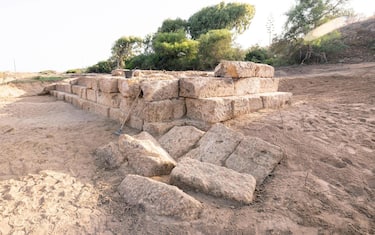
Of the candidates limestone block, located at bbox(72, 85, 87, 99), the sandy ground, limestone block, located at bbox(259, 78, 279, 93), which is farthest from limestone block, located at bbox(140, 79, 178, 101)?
limestone block, located at bbox(72, 85, 87, 99)

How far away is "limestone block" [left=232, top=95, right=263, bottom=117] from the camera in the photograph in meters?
4.80

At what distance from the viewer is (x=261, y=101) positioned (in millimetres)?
5465

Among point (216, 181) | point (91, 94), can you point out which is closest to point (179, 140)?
point (216, 181)

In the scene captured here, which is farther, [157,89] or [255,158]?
[157,89]

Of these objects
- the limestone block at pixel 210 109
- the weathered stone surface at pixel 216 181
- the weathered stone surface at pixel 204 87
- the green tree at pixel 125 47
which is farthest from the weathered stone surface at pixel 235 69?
the green tree at pixel 125 47

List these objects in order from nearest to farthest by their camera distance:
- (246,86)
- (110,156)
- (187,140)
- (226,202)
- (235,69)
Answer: (226,202) < (110,156) < (187,140) < (235,69) < (246,86)

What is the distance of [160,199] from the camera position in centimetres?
242

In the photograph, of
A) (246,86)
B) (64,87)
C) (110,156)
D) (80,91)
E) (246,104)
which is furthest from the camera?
(64,87)

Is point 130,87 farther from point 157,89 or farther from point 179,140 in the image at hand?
point 179,140

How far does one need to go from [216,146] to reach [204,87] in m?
1.41

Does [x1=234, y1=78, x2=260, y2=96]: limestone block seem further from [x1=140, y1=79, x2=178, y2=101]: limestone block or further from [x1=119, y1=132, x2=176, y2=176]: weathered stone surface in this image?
[x1=119, y1=132, x2=176, y2=176]: weathered stone surface

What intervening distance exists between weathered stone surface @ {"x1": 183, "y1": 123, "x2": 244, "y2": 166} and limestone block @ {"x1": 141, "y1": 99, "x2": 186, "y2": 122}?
105cm

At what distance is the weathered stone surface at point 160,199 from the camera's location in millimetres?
2307

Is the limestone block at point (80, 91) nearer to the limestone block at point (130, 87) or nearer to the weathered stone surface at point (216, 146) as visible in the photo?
the limestone block at point (130, 87)
